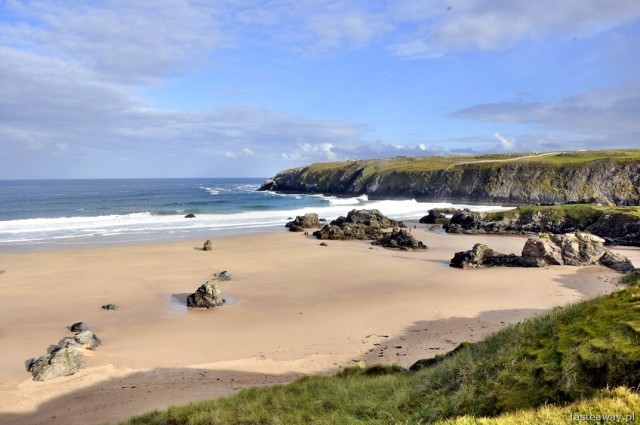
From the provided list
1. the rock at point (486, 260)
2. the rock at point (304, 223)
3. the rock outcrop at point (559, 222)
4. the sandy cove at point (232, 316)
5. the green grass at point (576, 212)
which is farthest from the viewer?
the rock at point (304, 223)

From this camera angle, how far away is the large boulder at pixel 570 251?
1035 inches

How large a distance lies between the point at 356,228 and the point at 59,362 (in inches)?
1218

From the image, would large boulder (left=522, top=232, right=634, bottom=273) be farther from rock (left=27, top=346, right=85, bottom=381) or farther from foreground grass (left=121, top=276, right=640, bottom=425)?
rock (left=27, top=346, right=85, bottom=381)

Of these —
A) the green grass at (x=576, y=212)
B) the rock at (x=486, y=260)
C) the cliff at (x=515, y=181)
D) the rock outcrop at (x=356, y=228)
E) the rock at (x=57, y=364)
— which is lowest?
the rock at (x=57, y=364)

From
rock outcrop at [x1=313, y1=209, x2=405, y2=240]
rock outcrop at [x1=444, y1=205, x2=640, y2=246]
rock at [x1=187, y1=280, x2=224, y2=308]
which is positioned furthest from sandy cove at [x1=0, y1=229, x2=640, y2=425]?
rock outcrop at [x1=313, y1=209, x2=405, y2=240]

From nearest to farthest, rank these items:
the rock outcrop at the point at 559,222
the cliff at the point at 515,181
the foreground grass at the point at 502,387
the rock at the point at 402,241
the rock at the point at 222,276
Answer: the foreground grass at the point at 502,387 < the rock at the point at 222,276 < the rock at the point at 402,241 < the rock outcrop at the point at 559,222 < the cliff at the point at 515,181

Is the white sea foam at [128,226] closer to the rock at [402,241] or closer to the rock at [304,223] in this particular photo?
the rock at [304,223]

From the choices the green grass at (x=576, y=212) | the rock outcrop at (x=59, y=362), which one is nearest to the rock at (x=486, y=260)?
the green grass at (x=576, y=212)

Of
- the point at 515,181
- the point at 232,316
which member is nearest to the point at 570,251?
the point at 232,316

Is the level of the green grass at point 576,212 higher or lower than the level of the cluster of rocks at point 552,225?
higher

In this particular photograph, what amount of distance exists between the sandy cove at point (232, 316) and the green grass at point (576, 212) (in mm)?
6839

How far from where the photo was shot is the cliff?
6594cm

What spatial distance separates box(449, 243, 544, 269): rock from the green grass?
53.9 feet

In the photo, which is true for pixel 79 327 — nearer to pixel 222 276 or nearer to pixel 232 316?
pixel 232 316
